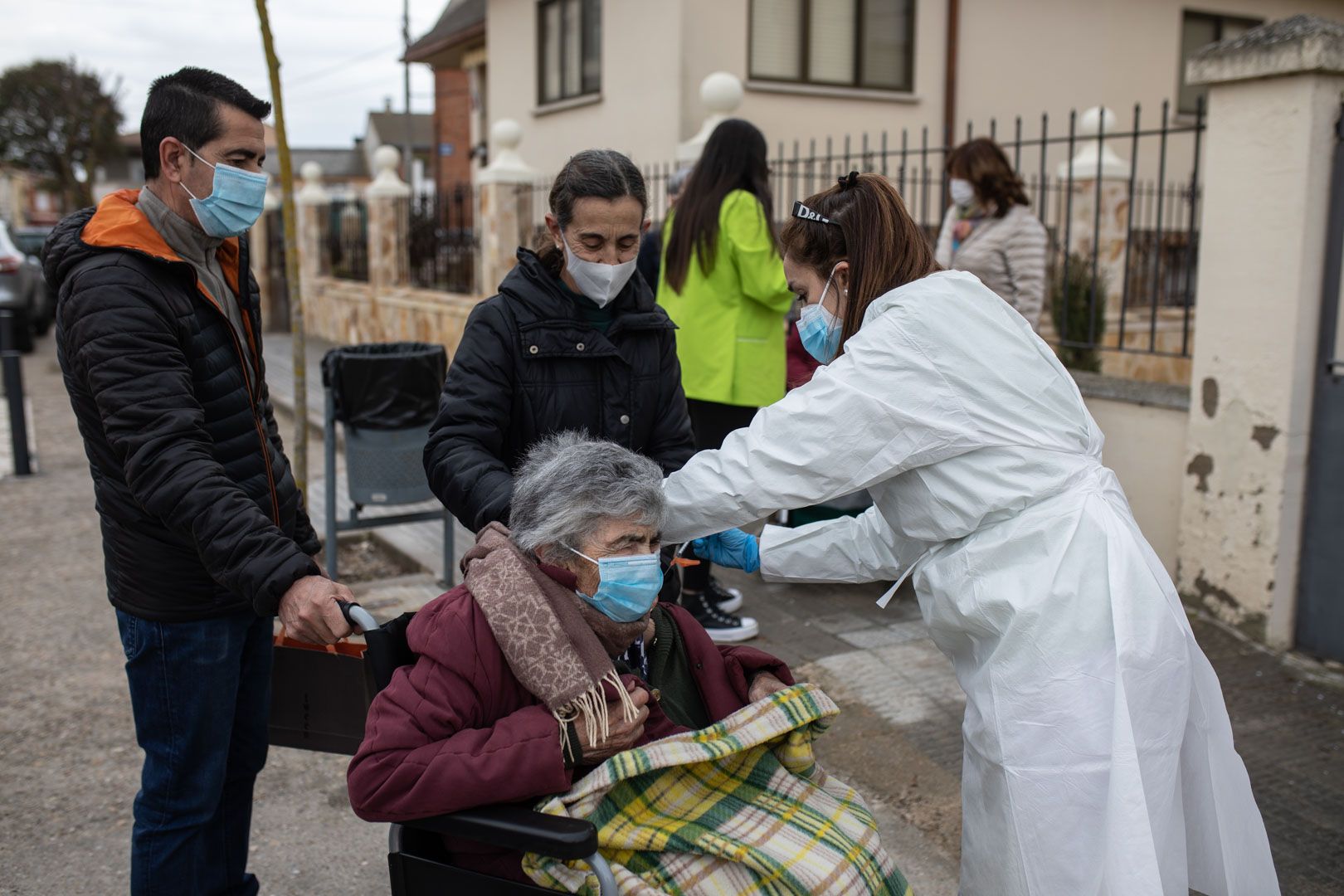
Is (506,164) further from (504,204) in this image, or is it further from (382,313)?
(382,313)

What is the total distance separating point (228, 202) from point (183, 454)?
595 millimetres

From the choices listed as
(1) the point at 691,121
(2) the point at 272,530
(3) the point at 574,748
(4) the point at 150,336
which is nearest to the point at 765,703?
(3) the point at 574,748

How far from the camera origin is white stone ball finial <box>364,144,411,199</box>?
13.1m

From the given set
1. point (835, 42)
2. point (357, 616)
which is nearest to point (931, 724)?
point (357, 616)

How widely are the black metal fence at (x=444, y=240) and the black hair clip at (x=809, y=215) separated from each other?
9591 mm

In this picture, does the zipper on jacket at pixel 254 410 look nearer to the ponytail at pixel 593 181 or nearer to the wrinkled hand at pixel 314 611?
the wrinkled hand at pixel 314 611

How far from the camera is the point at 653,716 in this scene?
228cm

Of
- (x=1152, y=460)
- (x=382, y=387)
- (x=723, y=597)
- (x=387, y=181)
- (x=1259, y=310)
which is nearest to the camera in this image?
(x=1259, y=310)

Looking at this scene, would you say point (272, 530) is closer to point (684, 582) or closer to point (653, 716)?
point (653, 716)

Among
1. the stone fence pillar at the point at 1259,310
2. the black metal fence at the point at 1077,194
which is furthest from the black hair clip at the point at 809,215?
the black metal fence at the point at 1077,194

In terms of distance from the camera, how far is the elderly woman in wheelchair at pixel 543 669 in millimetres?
1968

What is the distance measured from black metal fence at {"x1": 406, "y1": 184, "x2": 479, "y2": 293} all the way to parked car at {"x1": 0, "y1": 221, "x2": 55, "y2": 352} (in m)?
5.61

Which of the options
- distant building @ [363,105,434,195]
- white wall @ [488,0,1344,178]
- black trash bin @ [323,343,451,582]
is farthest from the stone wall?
distant building @ [363,105,434,195]

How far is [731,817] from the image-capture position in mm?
2076
